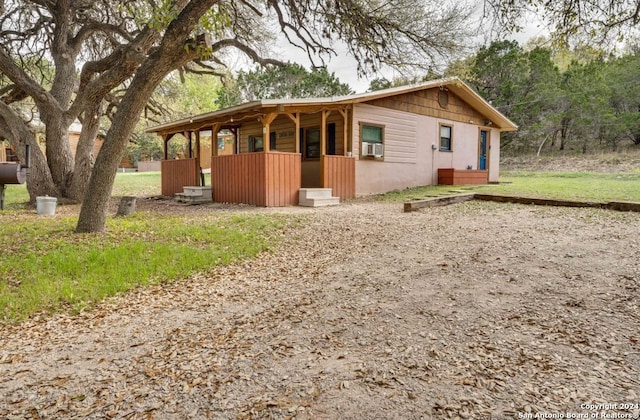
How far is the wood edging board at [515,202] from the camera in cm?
779

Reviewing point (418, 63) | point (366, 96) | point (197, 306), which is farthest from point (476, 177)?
point (197, 306)

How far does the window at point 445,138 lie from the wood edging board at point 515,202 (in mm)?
5958

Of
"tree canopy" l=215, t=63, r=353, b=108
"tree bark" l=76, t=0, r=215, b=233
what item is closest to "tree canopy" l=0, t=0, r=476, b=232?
"tree bark" l=76, t=0, r=215, b=233

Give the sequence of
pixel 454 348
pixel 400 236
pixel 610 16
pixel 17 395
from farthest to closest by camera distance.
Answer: pixel 400 236 < pixel 610 16 < pixel 454 348 < pixel 17 395

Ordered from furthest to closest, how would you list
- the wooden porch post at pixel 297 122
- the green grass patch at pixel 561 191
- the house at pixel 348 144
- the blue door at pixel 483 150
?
the blue door at pixel 483 150, the house at pixel 348 144, the wooden porch post at pixel 297 122, the green grass patch at pixel 561 191

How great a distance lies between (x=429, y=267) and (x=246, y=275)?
6.99ft

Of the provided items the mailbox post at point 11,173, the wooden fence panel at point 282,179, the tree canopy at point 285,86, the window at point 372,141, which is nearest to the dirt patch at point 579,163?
the tree canopy at point 285,86

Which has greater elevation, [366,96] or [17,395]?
[366,96]

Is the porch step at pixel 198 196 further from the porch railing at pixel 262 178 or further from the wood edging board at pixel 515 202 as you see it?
the wood edging board at pixel 515 202

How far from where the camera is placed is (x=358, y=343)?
2840 mm

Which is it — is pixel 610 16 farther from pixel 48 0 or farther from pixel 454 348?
pixel 48 0

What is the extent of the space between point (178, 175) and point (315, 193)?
266 inches

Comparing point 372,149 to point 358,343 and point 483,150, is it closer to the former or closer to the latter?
point 483,150

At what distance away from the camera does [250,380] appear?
2436 mm
